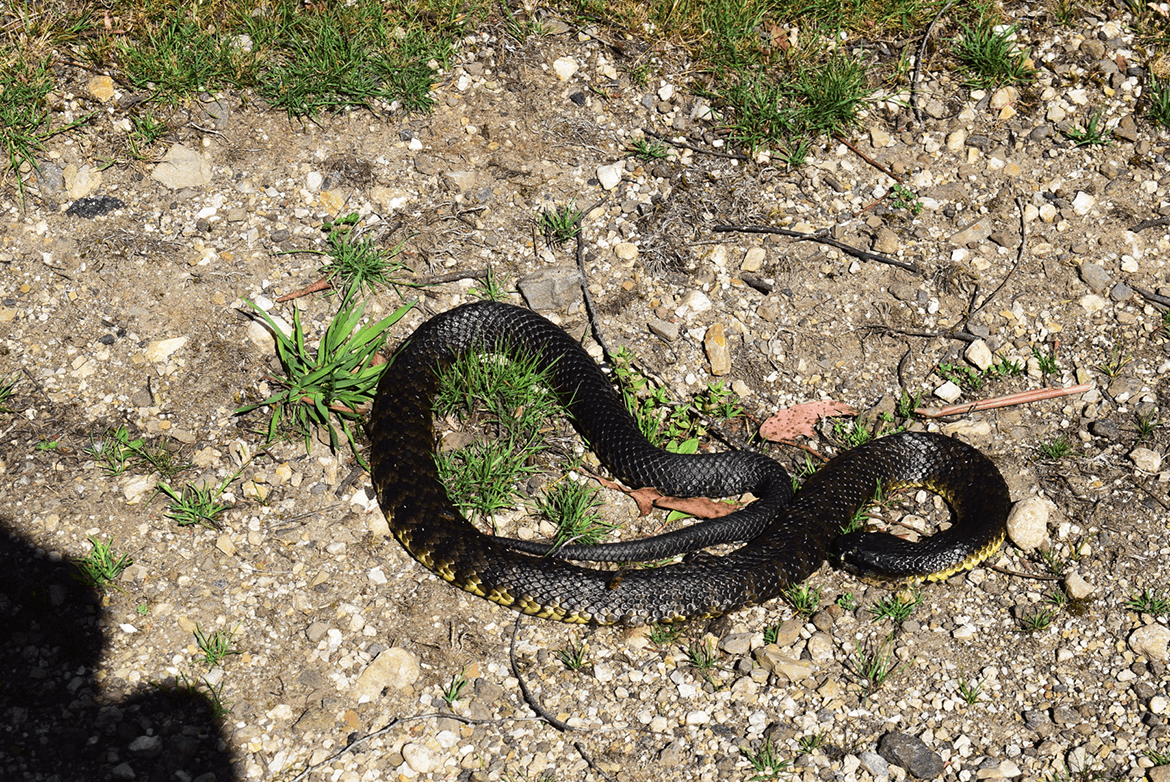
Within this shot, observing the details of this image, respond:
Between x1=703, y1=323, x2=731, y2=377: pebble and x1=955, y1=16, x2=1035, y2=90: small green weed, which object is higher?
x1=955, y1=16, x2=1035, y2=90: small green weed

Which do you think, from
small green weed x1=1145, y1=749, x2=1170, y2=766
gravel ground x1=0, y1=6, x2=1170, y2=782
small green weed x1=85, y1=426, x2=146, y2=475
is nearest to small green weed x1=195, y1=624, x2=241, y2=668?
gravel ground x1=0, y1=6, x2=1170, y2=782

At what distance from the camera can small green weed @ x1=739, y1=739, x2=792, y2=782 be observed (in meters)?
3.71

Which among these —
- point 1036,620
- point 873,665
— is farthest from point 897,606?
point 1036,620

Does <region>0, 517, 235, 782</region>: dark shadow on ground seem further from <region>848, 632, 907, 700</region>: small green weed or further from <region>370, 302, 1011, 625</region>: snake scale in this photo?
<region>848, 632, 907, 700</region>: small green weed

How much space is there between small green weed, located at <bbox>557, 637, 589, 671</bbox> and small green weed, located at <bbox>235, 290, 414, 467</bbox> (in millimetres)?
1470

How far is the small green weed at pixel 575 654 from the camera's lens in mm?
4129

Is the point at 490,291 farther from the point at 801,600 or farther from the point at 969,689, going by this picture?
the point at 969,689

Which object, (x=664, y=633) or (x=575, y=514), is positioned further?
(x=575, y=514)

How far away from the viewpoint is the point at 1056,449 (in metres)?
4.88

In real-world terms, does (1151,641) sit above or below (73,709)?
above

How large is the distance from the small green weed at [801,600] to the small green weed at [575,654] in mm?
1018

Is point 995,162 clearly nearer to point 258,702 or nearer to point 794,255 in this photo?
point 794,255

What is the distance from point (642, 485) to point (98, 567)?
2670 millimetres

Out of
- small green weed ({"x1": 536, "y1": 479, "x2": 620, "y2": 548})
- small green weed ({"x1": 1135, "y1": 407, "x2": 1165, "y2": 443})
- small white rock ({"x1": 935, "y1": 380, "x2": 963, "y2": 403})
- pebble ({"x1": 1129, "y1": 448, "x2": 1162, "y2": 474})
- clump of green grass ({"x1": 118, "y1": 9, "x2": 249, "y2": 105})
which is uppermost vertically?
clump of green grass ({"x1": 118, "y1": 9, "x2": 249, "y2": 105})
